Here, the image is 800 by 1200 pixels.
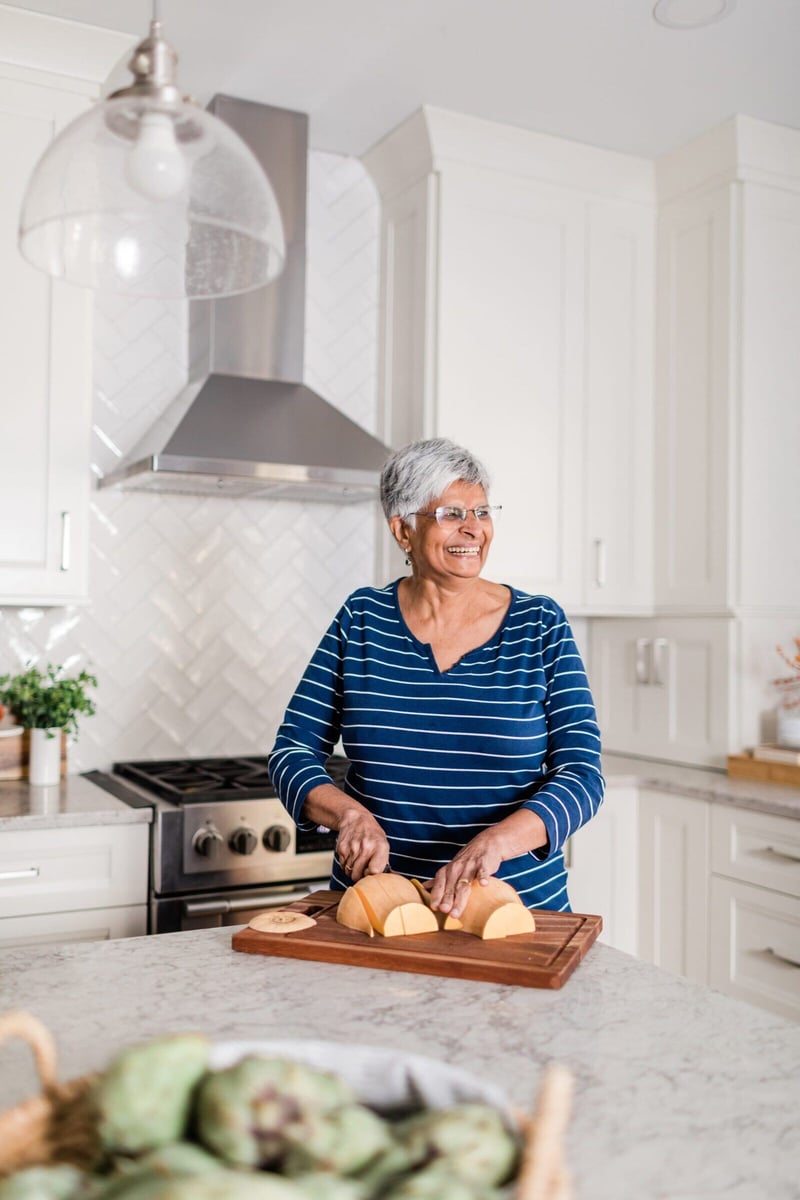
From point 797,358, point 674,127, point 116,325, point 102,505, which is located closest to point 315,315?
point 116,325

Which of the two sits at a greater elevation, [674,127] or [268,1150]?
[674,127]

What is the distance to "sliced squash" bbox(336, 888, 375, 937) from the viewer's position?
54.9 inches

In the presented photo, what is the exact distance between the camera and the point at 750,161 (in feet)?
10.2

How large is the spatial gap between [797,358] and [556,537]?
34.5 inches

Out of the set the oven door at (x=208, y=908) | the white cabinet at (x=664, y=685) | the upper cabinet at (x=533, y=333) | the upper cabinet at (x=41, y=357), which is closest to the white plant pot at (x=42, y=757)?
the upper cabinet at (x=41, y=357)

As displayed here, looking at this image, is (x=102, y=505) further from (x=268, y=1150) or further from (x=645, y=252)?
(x=268, y=1150)

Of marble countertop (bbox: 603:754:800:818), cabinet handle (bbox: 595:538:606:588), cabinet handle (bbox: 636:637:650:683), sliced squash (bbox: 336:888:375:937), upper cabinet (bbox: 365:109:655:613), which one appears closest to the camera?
sliced squash (bbox: 336:888:375:937)

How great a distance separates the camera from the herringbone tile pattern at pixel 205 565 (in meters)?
3.03

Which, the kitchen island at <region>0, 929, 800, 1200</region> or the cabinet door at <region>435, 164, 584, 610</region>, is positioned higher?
the cabinet door at <region>435, 164, 584, 610</region>

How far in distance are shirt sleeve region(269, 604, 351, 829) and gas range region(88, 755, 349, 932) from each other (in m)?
0.61

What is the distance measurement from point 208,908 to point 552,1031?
147 cm

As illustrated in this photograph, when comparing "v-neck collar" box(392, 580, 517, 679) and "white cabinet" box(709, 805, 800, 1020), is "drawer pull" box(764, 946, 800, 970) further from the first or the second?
"v-neck collar" box(392, 580, 517, 679)

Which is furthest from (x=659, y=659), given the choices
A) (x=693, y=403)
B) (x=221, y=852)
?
(x=221, y=852)

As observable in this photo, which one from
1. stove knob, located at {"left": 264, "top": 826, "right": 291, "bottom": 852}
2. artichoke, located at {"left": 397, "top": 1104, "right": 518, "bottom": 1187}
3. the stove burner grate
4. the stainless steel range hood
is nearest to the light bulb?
artichoke, located at {"left": 397, "top": 1104, "right": 518, "bottom": 1187}
